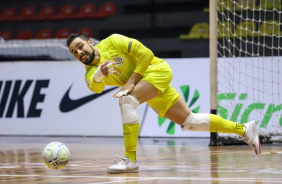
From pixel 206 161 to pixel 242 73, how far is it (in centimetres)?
423

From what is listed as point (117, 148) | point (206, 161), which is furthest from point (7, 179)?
point (117, 148)

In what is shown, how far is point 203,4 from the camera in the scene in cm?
1484

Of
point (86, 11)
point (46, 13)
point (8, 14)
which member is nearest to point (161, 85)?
point (86, 11)

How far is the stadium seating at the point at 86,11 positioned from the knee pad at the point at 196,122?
10921 mm

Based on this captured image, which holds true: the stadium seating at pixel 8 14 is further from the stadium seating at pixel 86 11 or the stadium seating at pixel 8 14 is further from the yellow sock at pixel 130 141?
the yellow sock at pixel 130 141

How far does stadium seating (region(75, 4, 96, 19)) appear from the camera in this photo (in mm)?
16562

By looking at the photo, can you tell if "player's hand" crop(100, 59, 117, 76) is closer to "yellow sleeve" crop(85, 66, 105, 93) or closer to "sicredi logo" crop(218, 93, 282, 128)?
"yellow sleeve" crop(85, 66, 105, 93)

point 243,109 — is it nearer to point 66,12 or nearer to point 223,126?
point 223,126

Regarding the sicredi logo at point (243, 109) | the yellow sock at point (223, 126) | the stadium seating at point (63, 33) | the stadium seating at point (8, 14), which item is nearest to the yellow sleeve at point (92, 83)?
the yellow sock at point (223, 126)

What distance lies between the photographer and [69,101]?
12.0m

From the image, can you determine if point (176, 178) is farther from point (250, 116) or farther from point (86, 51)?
point (250, 116)

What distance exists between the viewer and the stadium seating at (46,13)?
17183mm

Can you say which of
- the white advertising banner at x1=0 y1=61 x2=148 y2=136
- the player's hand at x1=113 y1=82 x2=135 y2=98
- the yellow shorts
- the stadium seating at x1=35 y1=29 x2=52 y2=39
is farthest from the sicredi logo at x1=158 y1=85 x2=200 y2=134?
the stadium seating at x1=35 y1=29 x2=52 y2=39

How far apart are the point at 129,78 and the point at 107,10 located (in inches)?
443
